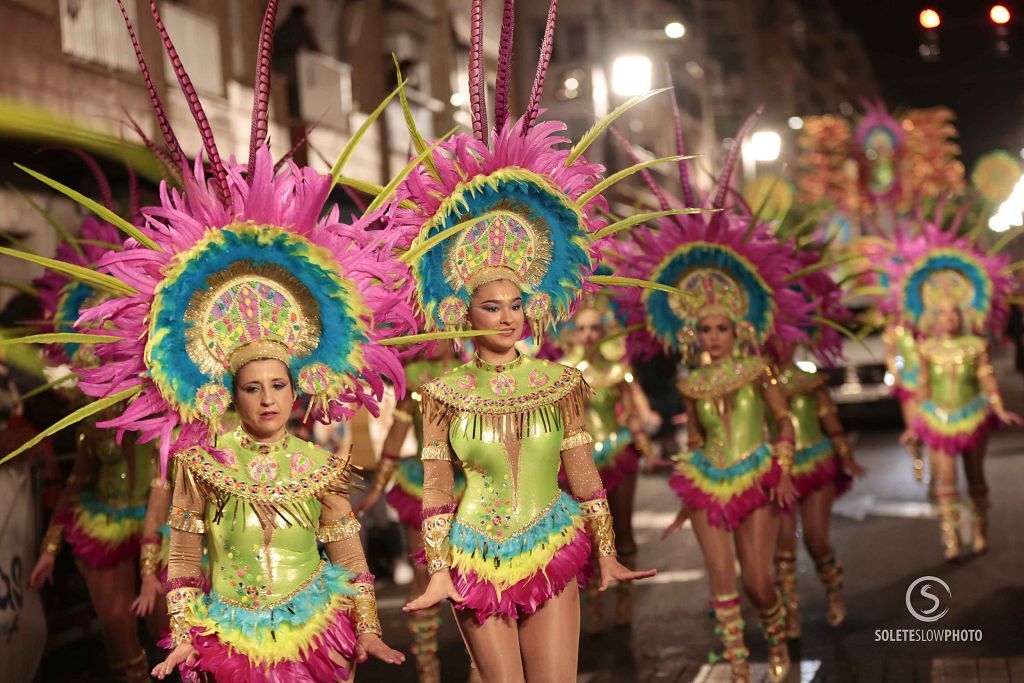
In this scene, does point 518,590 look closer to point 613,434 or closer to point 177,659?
point 177,659

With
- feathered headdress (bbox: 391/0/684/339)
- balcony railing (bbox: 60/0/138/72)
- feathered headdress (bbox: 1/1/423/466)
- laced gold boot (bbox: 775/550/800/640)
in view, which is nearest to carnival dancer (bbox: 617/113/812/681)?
laced gold boot (bbox: 775/550/800/640)

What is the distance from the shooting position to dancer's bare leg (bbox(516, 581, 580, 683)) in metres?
4.73

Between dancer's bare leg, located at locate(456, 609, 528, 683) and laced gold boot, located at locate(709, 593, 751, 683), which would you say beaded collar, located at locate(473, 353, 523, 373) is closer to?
dancer's bare leg, located at locate(456, 609, 528, 683)

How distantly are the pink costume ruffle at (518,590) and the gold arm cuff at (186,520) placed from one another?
38.0 inches

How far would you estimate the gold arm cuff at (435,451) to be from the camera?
4836 mm

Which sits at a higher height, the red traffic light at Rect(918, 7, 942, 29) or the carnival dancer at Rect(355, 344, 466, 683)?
the red traffic light at Rect(918, 7, 942, 29)

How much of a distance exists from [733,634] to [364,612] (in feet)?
9.41

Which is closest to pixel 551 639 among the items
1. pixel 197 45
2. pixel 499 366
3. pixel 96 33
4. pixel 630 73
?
pixel 499 366

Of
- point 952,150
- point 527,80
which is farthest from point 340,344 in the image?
point 952,150

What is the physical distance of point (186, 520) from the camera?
4.34m

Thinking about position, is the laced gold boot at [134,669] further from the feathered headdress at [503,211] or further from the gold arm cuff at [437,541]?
the feathered headdress at [503,211]

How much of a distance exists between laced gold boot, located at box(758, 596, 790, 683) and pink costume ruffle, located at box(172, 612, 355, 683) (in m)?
3.20

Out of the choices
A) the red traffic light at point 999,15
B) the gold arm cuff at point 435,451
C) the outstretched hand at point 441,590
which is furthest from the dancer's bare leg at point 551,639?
the red traffic light at point 999,15

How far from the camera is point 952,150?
39250mm
